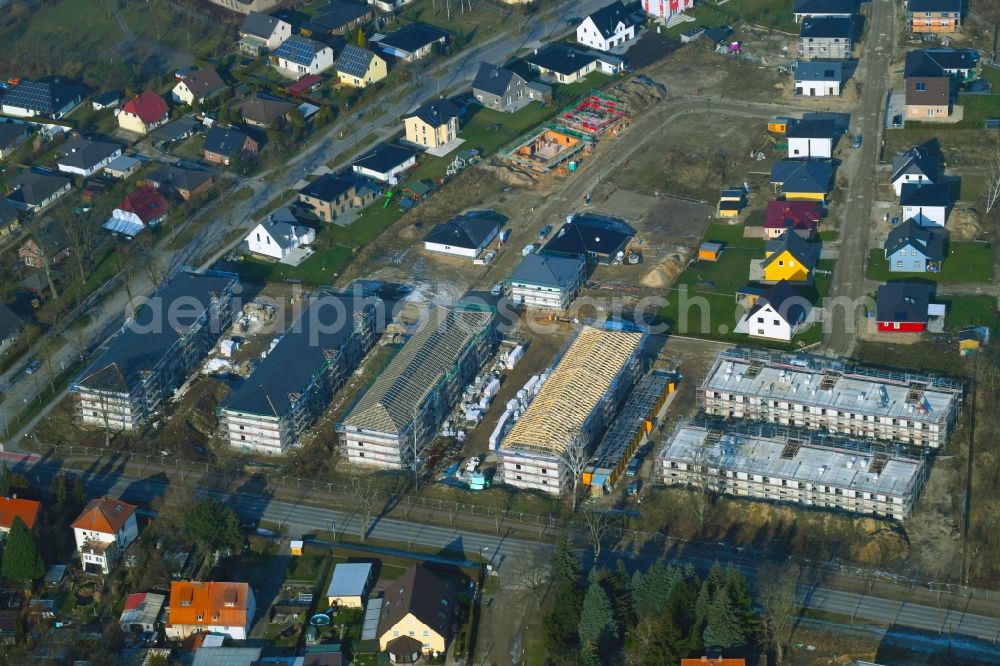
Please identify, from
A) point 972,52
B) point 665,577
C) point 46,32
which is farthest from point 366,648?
point 46,32

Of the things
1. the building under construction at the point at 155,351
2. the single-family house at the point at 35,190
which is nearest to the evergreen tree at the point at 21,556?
the building under construction at the point at 155,351

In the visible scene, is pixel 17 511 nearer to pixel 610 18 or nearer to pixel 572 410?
pixel 572 410

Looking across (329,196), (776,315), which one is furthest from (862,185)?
(329,196)

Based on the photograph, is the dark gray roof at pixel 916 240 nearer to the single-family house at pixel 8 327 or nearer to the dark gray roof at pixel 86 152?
the single-family house at pixel 8 327

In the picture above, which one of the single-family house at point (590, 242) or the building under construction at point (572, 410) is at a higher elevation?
the single-family house at point (590, 242)

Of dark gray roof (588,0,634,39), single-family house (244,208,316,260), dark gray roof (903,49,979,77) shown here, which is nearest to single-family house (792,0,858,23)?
dark gray roof (903,49,979,77)
